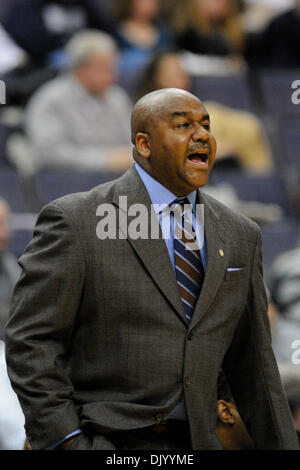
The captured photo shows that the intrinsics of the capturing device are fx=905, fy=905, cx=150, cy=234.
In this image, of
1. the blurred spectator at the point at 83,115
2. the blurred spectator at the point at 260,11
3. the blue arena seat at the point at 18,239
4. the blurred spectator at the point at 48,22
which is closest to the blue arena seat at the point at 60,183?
the blurred spectator at the point at 83,115

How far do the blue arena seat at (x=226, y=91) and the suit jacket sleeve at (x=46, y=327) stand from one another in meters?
3.92

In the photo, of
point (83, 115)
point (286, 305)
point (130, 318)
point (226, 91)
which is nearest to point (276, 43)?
point (226, 91)

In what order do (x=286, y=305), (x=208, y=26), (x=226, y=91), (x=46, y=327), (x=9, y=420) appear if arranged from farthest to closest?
(x=208, y=26) → (x=226, y=91) → (x=286, y=305) → (x=9, y=420) → (x=46, y=327)

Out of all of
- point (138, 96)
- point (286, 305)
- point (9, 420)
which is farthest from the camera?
point (138, 96)

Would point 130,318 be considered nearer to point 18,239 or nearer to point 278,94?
point 18,239

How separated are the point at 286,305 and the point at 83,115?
6.21 ft

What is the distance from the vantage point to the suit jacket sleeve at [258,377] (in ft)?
6.95

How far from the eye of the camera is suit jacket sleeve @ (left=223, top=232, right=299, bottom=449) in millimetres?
2117

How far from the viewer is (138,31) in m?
6.07

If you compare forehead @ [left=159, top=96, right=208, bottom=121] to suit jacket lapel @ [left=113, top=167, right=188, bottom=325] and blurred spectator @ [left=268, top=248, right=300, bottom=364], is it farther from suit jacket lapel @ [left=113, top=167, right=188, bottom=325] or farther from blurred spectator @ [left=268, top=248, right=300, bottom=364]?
blurred spectator @ [left=268, top=248, right=300, bottom=364]

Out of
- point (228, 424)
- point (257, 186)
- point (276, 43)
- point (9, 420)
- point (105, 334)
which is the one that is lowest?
point (9, 420)

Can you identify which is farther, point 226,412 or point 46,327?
point 226,412

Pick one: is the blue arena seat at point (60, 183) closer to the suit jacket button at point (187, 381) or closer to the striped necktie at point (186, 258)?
the striped necktie at point (186, 258)
